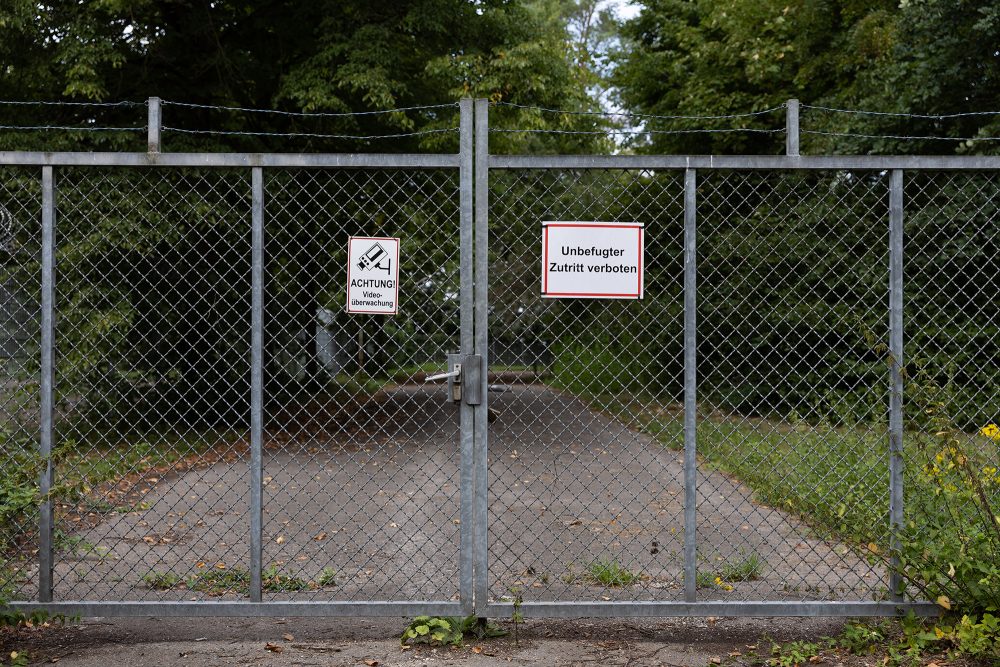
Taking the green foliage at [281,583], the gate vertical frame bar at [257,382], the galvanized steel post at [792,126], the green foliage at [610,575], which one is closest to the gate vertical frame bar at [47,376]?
the gate vertical frame bar at [257,382]

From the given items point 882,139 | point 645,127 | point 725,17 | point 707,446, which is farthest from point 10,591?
point 645,127

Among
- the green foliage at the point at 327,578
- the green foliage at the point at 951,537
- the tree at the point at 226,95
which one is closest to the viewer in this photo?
the green foliage at the point at 951,537

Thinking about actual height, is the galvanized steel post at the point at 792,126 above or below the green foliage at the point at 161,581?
above

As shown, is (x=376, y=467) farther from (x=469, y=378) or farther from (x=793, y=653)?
(x=793, y=653)

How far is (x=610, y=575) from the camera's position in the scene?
5656 mm

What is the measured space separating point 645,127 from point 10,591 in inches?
868

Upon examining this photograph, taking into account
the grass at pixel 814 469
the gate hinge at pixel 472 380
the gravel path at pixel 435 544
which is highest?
the gate hinge at pixel 472 380

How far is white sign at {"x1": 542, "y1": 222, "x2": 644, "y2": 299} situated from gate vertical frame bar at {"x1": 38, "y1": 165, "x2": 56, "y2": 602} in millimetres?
2605

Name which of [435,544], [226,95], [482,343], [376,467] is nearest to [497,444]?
[376,467]

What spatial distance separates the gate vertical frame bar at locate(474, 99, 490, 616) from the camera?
4.39 m

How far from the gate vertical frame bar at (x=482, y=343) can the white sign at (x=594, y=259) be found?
34 cm

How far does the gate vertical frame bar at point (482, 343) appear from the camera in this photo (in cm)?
439

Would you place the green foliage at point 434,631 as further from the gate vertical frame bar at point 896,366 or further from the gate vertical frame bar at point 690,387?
the gate vertical frame bar at point 896,366

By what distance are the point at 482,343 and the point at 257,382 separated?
1174mm
